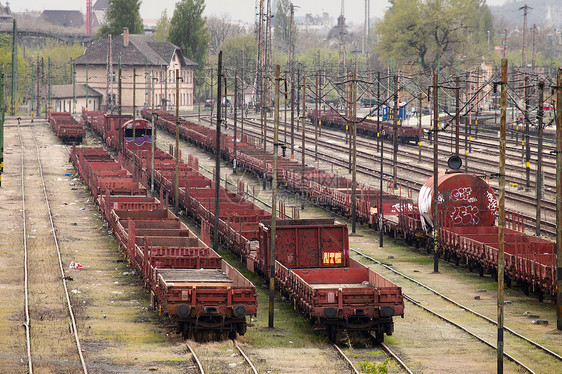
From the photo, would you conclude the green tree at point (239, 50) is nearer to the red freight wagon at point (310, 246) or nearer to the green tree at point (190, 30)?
the green tree at point (190, 30)

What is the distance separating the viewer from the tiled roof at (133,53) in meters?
117

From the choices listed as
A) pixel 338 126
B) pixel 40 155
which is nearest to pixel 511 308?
pixel 40 155

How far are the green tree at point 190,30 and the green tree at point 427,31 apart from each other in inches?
1004

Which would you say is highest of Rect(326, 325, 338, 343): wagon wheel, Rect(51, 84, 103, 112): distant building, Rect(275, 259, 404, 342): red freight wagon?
Rect(51, 84, 103, 112): distant building

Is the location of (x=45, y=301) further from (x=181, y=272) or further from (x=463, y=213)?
(x=463, y=213)

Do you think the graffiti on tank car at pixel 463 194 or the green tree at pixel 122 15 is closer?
the graffiti on tank car at pixel 463 194

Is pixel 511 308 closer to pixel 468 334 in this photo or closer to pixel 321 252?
pixel 468 334

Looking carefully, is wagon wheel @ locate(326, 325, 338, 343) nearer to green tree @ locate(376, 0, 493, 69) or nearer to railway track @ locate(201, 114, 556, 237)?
railway track @ locate(201, 114, 556, 237)

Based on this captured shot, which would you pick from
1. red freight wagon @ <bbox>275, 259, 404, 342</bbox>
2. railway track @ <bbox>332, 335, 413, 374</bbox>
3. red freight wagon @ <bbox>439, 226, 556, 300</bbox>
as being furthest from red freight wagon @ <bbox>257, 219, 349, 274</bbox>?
red freight wagon @ <bbox>439, 226, 556, 300</bbox>

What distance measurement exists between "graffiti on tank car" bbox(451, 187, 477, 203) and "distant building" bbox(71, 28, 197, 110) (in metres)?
80.1

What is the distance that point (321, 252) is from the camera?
27594 millimetres

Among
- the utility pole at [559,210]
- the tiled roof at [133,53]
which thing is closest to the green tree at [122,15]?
the tiled roof at [133,53]

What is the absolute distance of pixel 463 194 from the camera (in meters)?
36.0

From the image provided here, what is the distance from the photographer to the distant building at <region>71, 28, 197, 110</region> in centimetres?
11650
